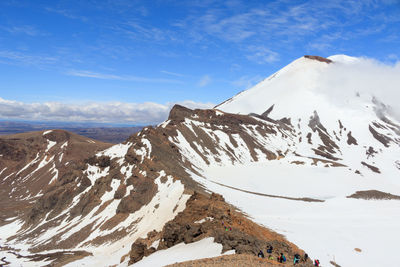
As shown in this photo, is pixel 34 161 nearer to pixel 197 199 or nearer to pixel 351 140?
pixel 197 199

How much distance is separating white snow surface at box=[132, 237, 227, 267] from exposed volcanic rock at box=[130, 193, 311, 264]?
1.89 feet

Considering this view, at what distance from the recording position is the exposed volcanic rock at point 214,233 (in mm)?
21094

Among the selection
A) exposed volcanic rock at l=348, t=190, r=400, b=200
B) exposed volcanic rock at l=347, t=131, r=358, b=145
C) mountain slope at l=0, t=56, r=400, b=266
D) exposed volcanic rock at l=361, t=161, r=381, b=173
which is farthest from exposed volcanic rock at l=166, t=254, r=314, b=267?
exposed volcanic rock at l=347, t=131, r=358, b=145

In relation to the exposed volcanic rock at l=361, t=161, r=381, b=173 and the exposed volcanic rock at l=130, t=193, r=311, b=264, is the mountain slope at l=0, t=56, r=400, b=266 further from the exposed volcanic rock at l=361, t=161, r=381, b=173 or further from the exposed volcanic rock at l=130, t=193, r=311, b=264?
the exposed volcanic rock at l=361, t=161, r=381, b=173

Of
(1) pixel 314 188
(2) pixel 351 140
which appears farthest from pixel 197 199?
(2) pixel 351 140

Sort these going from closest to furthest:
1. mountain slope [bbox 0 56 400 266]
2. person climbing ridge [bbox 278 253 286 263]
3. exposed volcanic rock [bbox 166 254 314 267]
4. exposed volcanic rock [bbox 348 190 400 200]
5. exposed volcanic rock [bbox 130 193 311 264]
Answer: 1. exposed volcanic rock [bbox 166 254 314 267]
2. person climbing ridge [bbox 278 253 286 263]
3. exposed volcanic rock [bbox 130 193 311 264]
4. mountain slope [bbox 0 56 400 266]
5. exposed volcanic rock [bbox 348 190 400 200]

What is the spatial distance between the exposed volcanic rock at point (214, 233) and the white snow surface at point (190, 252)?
576 mm

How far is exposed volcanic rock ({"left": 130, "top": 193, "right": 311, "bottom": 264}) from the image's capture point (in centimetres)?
2109

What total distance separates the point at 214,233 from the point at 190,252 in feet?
8.53

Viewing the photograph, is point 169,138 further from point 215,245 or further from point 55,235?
point 215,245

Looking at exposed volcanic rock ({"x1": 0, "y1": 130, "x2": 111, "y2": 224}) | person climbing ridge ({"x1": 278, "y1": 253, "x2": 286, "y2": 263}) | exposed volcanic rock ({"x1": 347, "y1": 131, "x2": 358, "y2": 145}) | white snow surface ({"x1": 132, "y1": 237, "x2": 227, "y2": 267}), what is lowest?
exposed volcanic rock ({"x1": 0, "y1": 130, "x2": 111, "y2": 224})

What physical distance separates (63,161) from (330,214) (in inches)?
4559

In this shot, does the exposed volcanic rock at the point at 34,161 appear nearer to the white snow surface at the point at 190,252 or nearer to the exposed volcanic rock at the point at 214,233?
the exposed volcanic rock at the point at 214,233

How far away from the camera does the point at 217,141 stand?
129 m
